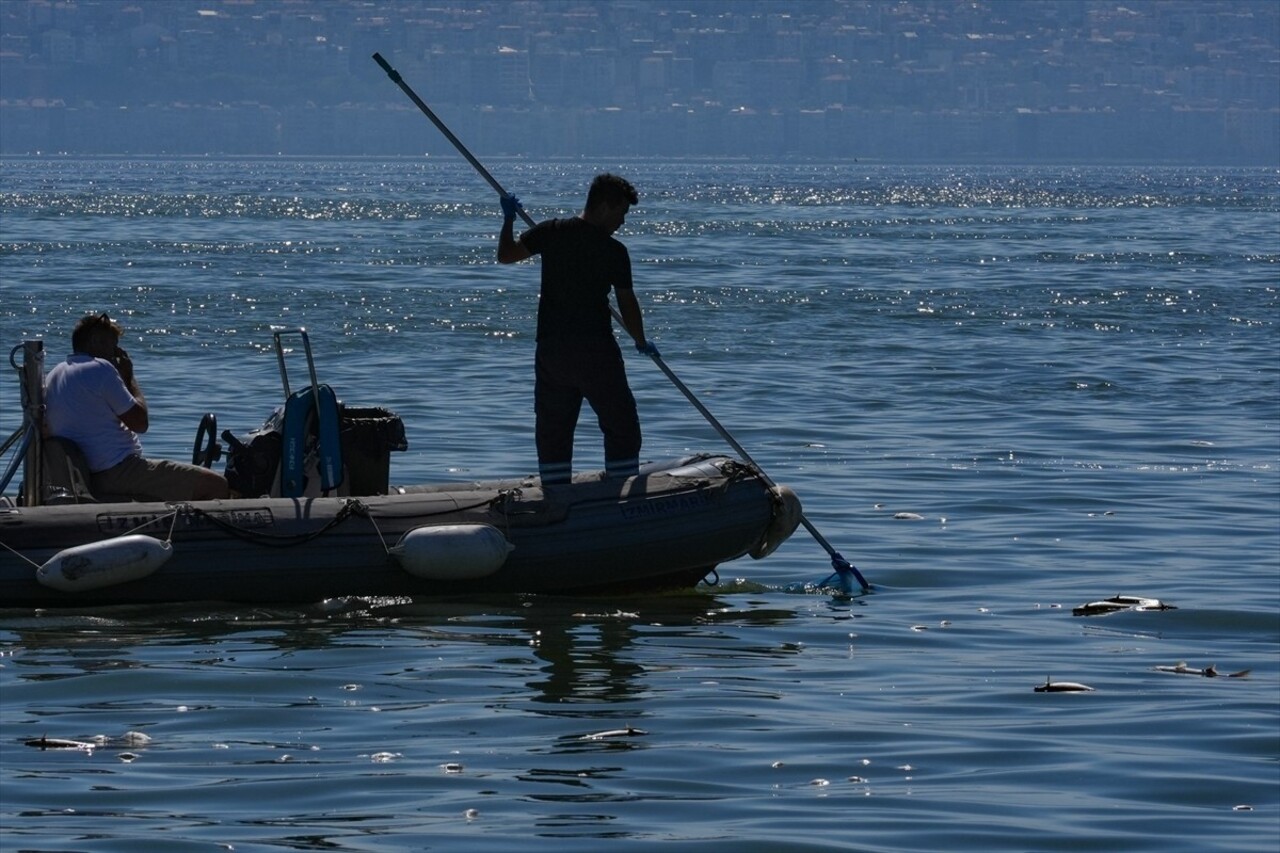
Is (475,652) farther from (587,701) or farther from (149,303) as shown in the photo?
(149,303)

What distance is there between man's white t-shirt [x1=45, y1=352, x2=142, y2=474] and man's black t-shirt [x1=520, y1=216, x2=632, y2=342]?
1747 mm

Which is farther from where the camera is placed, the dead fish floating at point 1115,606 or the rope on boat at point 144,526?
the dead fish floating at point 1115,606

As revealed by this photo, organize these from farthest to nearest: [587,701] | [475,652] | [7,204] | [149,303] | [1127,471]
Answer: [7,204]
[149,303]
[1127,471]
[475,652]
[587,701]

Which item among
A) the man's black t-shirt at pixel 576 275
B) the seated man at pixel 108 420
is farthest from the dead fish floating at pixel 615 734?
the seated man at pixel 108 420

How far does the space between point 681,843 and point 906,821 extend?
0.65 m

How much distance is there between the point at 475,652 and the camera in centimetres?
871

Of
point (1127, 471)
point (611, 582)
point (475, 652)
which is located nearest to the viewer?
point (475, 652)

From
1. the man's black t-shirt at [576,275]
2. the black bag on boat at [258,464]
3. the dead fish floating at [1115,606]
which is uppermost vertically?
the man's black t-shirt at [576,275]

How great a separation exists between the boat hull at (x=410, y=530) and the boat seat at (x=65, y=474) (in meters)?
0.22

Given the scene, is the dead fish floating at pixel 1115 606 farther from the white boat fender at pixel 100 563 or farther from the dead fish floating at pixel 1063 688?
the white boat fender at pixel 100 563

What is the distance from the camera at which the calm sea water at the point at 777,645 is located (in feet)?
21.1

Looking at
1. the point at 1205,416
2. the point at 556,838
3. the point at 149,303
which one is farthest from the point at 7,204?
the point at 556,838

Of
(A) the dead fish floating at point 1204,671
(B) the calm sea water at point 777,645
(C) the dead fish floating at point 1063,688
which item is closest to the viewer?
(B) the calm sea water at point 777,645

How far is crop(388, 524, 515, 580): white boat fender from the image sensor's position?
367 inches
